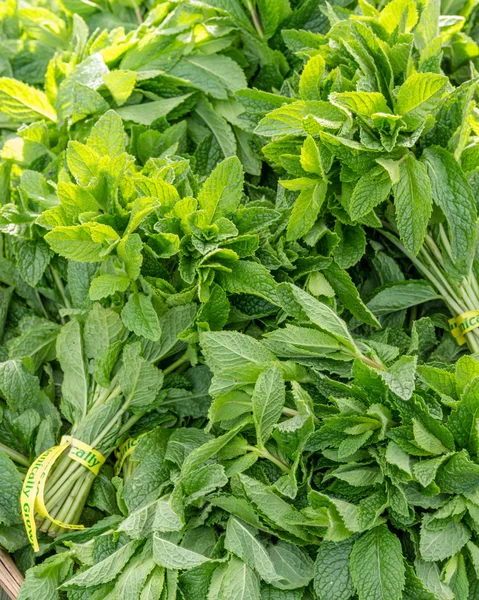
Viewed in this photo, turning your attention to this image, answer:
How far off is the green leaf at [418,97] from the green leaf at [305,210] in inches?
6.0

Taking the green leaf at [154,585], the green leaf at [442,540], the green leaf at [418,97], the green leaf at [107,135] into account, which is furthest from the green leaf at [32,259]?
the green leaf at [442,540]

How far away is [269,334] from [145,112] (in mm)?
538

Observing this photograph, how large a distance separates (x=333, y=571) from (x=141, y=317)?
43cm

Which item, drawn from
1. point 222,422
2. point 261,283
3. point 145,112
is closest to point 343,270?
point 261,283

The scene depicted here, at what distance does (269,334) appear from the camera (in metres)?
0.96

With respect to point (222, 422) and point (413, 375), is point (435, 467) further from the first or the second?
point (222, 422)

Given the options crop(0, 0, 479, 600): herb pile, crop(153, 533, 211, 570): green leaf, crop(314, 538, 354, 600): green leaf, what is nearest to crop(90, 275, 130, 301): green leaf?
crop(0, 0, 479, 600): herb pile

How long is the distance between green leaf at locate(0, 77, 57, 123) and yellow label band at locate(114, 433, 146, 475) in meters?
0.64

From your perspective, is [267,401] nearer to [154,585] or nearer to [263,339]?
[263,339]

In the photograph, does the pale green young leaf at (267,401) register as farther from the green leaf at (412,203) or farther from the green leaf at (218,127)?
the green leaf at (218,127)

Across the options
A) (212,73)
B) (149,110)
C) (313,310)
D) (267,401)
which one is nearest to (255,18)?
(212,73)

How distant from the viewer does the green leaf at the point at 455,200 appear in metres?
0.96

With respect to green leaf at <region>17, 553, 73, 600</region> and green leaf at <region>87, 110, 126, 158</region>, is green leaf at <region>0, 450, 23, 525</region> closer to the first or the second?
green leaf at <region>17, 553, 73, 600</region>

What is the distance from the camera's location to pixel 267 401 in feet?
2.95
